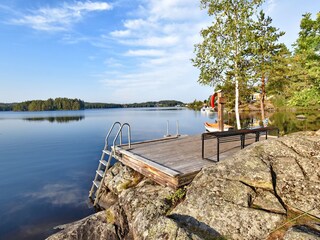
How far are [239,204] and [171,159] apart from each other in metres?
3.52

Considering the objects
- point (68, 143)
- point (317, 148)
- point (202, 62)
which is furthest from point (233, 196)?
point (68, 143)

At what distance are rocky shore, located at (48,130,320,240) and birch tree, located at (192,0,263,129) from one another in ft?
28.8

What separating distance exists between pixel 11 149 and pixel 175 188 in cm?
2389

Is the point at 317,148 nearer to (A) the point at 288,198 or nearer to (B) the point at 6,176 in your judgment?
(A) the point at 288,198

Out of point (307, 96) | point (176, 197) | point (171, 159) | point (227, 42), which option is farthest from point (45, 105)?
point (176, 197)

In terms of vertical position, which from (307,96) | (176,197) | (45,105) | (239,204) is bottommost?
(176,197)

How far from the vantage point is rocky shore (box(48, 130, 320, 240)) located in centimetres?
345

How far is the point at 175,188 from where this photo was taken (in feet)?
18.1

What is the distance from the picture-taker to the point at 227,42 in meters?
13.3

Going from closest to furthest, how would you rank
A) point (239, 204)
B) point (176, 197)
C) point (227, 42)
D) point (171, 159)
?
1. point (239, 204)
2. point (176, 197)
3. point (171, 159)
4. point (227, 42)

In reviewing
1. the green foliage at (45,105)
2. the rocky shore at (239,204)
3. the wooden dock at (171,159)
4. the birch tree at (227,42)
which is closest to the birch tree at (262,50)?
the birch tree at (227,42)

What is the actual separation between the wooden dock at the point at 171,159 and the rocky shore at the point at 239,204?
441 millimetres

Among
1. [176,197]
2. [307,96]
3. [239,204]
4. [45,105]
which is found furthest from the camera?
[45,105]

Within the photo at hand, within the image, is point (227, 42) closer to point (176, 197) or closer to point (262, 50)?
point (262, 50)
